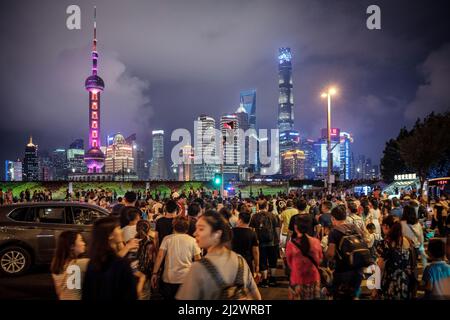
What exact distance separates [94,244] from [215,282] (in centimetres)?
114

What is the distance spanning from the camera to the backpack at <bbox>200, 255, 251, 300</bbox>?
10.6 ft

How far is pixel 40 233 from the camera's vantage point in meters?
9.31

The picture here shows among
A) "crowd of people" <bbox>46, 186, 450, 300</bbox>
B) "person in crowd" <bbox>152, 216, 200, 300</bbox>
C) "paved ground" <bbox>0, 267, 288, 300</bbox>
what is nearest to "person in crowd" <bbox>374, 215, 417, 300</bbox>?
"crowd of people" <bbox>46, 186, 450, 300</bbox>

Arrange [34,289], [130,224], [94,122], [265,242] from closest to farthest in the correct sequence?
1. [130,224]
2. [34,289]
3. [265,242]
4. [94,122]

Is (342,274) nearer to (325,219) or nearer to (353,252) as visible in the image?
(353,252)

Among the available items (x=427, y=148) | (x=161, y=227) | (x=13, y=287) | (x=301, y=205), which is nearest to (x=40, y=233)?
(x=13, y=287)

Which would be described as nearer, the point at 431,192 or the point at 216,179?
the point at 216,179

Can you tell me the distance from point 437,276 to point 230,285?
8.87 ft

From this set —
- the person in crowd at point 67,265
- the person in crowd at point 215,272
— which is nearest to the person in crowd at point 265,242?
the person in crowd at point 67,265

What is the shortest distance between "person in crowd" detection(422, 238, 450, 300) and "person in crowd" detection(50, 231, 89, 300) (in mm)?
3972

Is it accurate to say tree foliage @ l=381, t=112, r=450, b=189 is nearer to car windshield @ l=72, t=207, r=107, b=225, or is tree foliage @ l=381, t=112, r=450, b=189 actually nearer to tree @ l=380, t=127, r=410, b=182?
tree @ l=380, t=127, r=410, b=182

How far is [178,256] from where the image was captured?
5.40 m

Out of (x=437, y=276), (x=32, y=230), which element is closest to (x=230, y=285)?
(x=437, y=276)
